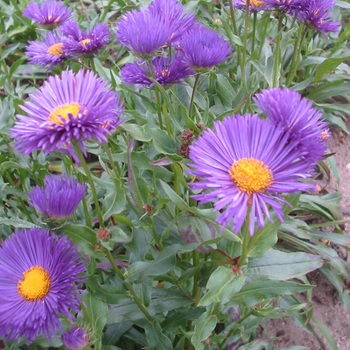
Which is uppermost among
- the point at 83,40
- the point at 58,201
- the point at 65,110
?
the point at 83,40

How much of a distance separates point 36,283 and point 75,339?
0.16 metres

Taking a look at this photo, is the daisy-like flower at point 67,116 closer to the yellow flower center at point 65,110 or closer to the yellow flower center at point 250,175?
the yellow flower center at point 65,110

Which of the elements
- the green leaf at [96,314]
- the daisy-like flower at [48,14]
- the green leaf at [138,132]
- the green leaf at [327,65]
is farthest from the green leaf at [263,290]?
the daisy-like flower at [48,14]

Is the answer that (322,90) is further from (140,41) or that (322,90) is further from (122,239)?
(122,239)

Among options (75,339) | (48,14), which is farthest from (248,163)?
(48,14)

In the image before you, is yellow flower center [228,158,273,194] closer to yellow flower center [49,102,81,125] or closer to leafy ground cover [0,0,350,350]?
leafy ground cover [0,0,350,350]

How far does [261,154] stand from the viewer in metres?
1.03

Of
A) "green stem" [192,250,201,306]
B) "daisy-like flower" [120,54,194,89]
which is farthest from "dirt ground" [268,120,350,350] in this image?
"daisy-like flower" [120,54,194,89]

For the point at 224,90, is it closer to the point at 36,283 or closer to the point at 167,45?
the point at 167,45

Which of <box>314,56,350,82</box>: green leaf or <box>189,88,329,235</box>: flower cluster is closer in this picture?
<box>189,88,329,235</box>: flower cluster

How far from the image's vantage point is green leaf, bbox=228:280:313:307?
1.19 m

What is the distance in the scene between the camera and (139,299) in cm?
135

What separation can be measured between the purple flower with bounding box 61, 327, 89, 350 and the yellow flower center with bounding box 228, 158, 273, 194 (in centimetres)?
53

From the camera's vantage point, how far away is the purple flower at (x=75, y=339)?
1.05 meters
